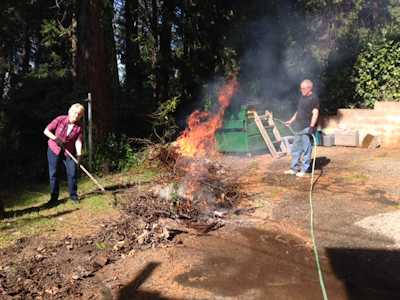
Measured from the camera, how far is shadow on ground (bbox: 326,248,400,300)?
13.6 ft

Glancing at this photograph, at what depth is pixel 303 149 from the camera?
8469 millimetres

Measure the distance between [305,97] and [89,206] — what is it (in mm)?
4450

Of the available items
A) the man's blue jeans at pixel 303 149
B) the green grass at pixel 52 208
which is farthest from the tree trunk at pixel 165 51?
the man's blue jeans at pixel 303 149

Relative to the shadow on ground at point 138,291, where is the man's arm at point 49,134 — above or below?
above

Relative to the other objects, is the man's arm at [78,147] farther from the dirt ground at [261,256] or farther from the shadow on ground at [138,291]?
the shadow on ground at [138,291]

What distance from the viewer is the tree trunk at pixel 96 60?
33.2 ft

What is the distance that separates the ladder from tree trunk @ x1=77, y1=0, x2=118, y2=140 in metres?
3.62

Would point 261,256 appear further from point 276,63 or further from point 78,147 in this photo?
point 276,63

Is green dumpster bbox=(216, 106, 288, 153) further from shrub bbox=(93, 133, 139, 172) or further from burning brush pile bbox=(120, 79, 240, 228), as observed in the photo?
shrub bbox=(93, 133, 139, 172)

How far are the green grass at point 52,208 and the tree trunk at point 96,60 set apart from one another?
1608 mm

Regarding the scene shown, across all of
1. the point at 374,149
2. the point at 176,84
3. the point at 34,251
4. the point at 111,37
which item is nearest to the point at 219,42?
the point at 176,84

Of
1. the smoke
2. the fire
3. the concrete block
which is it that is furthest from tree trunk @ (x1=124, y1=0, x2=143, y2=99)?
the concrete block

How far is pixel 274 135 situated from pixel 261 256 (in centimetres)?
676

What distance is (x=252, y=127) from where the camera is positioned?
1083cm
